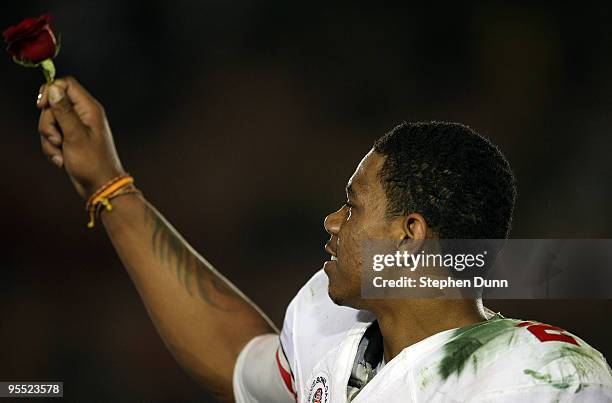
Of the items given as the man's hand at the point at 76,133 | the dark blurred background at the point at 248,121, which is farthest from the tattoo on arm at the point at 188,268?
the dark blurred background at the point at 248,121

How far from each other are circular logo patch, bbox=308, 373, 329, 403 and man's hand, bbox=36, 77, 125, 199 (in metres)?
0.60

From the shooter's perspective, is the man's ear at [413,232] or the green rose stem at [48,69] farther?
the green rose stem at [48,69]

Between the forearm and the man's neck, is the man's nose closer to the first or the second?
the man's neck

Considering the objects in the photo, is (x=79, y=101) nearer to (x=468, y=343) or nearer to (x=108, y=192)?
(x=108, y=192)

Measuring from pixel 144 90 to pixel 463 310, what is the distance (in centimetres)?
155

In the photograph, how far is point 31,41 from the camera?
1606 mm

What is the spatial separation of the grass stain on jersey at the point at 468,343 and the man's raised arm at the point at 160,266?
0.55m

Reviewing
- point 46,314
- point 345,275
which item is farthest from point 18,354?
point 345,275

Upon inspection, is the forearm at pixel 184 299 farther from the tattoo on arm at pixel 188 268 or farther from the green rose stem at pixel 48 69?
the green rose stem at pixel 48 69

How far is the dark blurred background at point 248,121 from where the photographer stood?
8.04 ft

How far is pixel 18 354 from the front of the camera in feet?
8.01

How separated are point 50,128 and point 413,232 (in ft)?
2.57

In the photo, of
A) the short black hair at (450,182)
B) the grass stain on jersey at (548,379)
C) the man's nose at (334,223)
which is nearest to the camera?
the grass stain on jersey at (548,379)

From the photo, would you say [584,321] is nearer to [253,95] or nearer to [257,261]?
[257,261]
